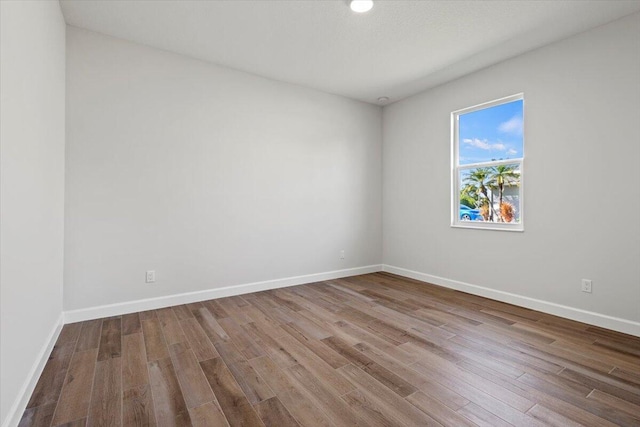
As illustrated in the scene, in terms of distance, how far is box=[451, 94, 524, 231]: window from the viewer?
11.1 feet

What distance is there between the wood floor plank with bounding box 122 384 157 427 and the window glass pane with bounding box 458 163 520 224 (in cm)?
366

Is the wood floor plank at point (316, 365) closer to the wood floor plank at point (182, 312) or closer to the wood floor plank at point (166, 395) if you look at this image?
the wood floor plank at point (166, 395)

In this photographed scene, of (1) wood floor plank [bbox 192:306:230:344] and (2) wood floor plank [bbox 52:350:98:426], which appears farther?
(1) wood floor plank [bbox 192:306:230:344]

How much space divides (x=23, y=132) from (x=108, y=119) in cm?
150

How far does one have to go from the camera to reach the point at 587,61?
2803 millimetres

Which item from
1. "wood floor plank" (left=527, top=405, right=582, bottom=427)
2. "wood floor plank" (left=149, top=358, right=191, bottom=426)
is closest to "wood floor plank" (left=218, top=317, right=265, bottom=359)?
"wood floor plank" (left=149, top=358, right=191, bottom=426)

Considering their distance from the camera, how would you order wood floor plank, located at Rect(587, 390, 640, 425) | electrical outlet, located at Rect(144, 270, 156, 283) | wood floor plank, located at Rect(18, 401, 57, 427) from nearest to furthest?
wood floor plank, located at Rect(18, 401, 57, 427) < wood floor plank, located at Rect(587, 390, 640, 425) < electrical outlet, located at Rect(144, 270, 156, 283)

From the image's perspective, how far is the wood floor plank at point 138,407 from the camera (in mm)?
1516

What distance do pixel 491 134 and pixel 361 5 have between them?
2.20m

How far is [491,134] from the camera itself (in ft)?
12.0

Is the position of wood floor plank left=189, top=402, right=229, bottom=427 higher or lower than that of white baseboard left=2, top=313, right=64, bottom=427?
lower

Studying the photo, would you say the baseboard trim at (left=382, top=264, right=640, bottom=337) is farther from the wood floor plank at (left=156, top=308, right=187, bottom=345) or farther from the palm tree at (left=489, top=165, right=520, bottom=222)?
the wood floor plank at (left=156, top=308, right=187, bottom=345)

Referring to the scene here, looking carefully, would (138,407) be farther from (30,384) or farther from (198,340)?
(198,340)

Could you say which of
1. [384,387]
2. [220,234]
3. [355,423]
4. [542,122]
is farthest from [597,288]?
[220,234]
